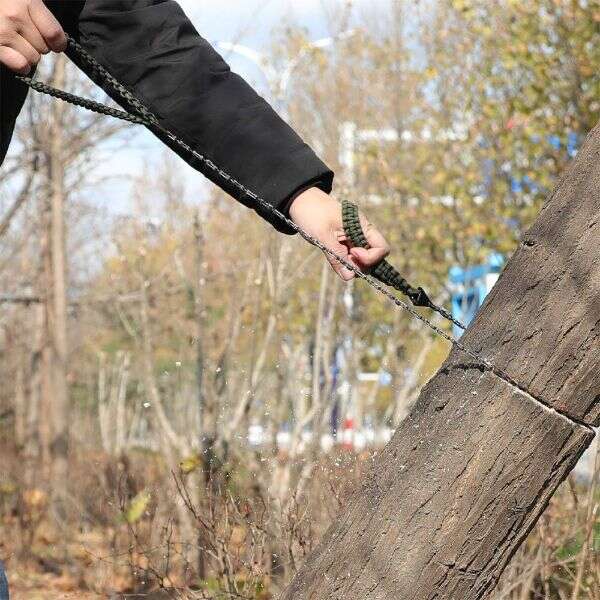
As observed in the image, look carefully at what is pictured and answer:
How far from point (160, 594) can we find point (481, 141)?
26.6 feet

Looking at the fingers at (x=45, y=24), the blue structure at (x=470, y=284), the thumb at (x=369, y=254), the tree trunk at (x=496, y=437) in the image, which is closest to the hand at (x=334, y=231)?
the thumb at (x=369, y=254)

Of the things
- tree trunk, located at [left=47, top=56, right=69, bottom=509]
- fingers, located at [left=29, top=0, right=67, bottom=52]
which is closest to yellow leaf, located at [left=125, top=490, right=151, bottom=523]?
fingers, located at [left=29, top=0, right=67, bottom=52]

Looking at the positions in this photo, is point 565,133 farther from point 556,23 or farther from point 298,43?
point 298,43

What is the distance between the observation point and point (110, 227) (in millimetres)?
11492

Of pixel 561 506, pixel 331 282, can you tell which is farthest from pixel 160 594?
pixel 331 282

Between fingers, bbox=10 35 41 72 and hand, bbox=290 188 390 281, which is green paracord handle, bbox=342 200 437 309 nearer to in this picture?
hand, bbox=290 188 390 281

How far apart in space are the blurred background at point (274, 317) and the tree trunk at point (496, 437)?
1305mm

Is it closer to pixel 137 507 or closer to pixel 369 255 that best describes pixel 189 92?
pixel 369 255

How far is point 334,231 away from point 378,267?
0.08 meters

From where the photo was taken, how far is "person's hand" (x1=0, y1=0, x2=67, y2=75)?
1620 mm

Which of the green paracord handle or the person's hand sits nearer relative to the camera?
the person's hand

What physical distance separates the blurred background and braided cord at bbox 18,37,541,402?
1.34m

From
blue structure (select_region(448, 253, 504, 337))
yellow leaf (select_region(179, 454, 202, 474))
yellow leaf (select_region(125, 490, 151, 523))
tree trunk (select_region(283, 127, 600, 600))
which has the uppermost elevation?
blue structure (select_region(448, 253, 504, 337))

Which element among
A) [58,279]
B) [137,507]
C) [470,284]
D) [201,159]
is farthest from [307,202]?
[470,284]
